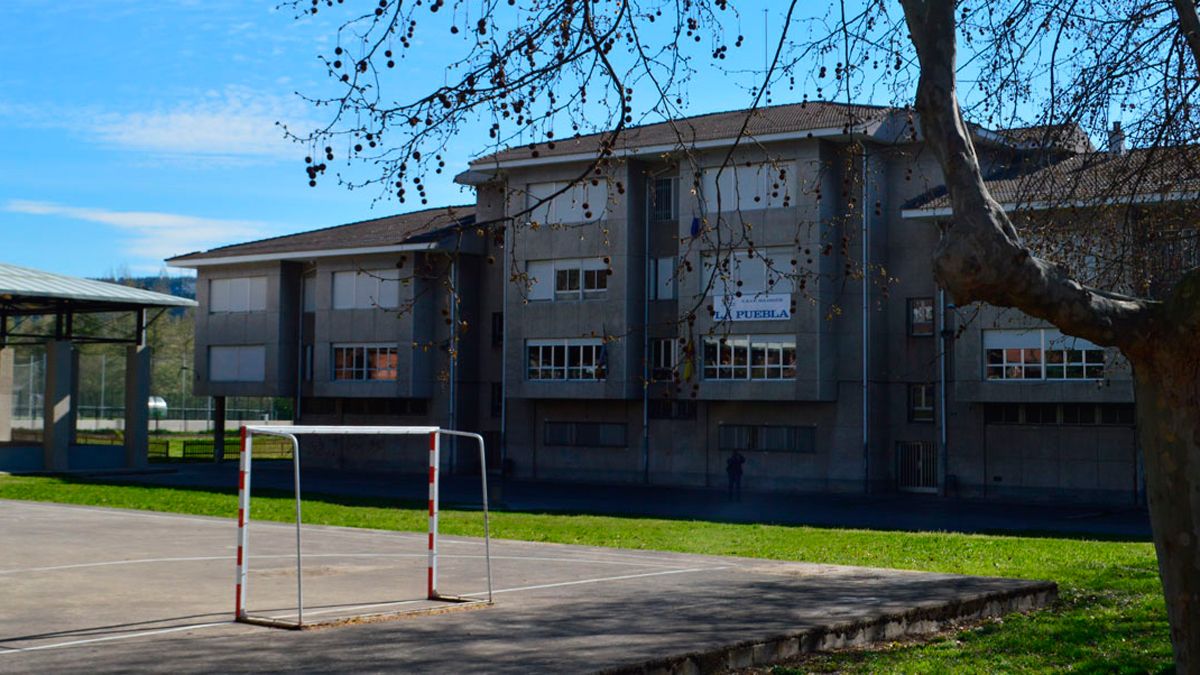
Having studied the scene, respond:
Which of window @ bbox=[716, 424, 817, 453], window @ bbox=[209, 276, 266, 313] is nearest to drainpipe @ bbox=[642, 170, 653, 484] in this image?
window @ bbox=[716, 424, 817, 453]

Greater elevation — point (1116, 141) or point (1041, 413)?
point (1116, 141)

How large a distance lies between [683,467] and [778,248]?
9.79m

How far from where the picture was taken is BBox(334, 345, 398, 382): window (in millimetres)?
62844

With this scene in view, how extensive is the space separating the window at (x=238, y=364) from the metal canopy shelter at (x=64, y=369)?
15.4 meters

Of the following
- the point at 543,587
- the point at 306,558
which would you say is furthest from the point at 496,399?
the point at 543,587

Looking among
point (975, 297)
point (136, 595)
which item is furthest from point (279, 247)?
point (975, 297)

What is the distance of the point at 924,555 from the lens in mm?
21938

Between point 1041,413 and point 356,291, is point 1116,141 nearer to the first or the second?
point 1041,413

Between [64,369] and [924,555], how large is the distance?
35.5 metres

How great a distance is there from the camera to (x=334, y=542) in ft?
69.9

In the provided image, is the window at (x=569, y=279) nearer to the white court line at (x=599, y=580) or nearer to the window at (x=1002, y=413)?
the window at (x=1002, y=413)

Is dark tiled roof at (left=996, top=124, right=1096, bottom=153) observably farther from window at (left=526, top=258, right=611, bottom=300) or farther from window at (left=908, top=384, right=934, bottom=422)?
window at (left=526, top=258, right=611, bottom=300)

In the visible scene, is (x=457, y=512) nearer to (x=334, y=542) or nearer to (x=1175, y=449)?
(x=334, y=542)

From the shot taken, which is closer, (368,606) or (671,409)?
(368,606)
